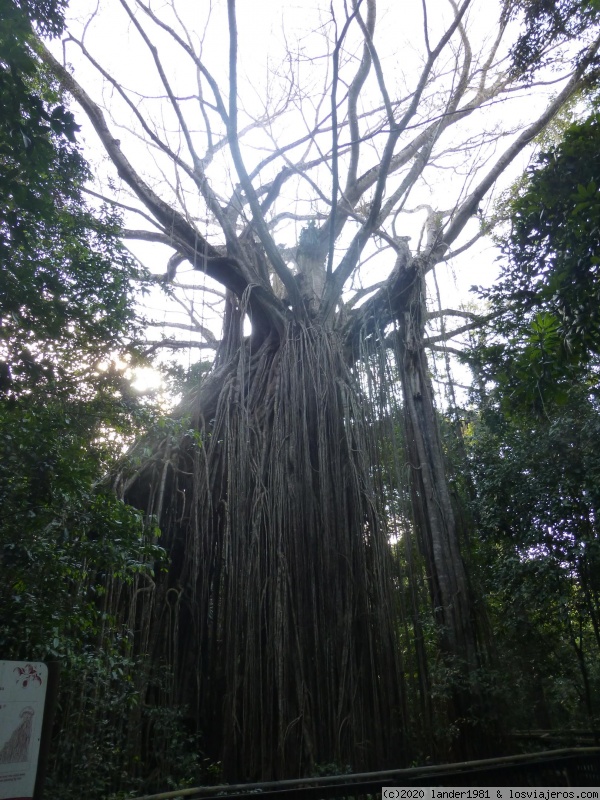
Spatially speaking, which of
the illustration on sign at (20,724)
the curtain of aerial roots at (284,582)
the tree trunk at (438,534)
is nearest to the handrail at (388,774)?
the illustration on sign at (20,724)

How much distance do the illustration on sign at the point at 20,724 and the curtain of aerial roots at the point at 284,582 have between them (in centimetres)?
225

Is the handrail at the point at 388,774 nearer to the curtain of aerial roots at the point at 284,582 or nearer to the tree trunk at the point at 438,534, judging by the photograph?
the curtain of aerial roots at the point at 284,582

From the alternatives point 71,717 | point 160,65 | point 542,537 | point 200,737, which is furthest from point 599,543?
point 160,65

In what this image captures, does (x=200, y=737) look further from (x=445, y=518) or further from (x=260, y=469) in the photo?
(x=445, y=518)

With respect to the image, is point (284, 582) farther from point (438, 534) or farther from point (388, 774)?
point (388, 774)

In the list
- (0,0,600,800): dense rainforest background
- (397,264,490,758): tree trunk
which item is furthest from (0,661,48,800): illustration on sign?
(397,264,490,758): tree trunk

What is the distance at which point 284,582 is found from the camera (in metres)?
4.51

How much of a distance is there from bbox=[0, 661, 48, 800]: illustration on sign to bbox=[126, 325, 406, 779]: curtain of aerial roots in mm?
2251

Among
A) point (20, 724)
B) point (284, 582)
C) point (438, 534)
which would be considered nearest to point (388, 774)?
point (20, 724)

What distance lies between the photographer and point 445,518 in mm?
5477

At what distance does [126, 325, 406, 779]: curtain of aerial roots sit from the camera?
13.5 ft

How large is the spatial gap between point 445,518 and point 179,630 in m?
2.44

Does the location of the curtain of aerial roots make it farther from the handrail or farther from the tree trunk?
the handrail

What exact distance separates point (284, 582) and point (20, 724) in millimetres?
2627
